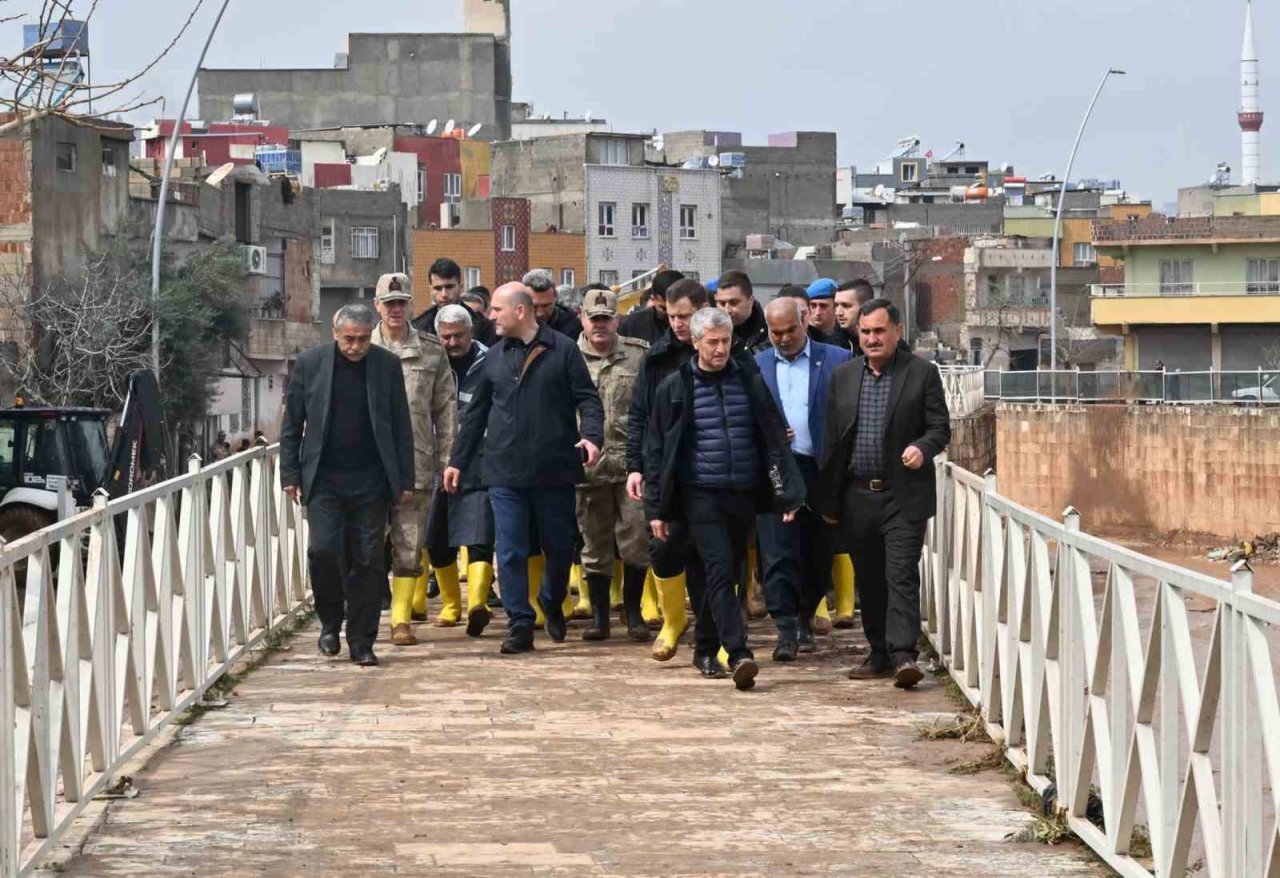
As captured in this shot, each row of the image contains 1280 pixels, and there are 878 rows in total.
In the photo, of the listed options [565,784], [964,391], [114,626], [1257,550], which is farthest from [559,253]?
[565,784]

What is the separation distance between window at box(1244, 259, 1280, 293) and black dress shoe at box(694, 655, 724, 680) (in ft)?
197

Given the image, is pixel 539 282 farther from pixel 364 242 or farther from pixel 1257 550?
pixel 364 242

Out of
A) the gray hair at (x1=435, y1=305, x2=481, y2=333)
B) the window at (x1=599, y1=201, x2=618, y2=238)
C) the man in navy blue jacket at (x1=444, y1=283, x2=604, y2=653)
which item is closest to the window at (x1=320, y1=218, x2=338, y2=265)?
the window at (x1=599, y1=201, x2=618, y2=238)

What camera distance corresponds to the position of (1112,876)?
6.76m

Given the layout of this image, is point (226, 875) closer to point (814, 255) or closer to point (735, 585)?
point (735, 585)

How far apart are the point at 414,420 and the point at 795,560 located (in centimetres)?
229

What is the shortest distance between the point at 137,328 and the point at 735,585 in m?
35.9

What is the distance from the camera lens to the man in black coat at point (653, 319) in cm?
1317

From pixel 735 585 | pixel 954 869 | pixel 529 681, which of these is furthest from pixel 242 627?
pixel 954 869

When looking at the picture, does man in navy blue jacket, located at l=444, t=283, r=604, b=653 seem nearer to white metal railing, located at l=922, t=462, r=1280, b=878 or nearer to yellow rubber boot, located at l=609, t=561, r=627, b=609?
yellow rubber boot, located at l=609, t=561, r=627, b=609

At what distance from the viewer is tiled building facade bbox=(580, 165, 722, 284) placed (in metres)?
90.4

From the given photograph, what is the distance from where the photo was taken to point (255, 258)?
204 ft

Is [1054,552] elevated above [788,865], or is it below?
above

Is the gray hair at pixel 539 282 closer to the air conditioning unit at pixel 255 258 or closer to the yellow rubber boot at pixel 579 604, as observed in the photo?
the yellow rubber boot at pixel 579 604
